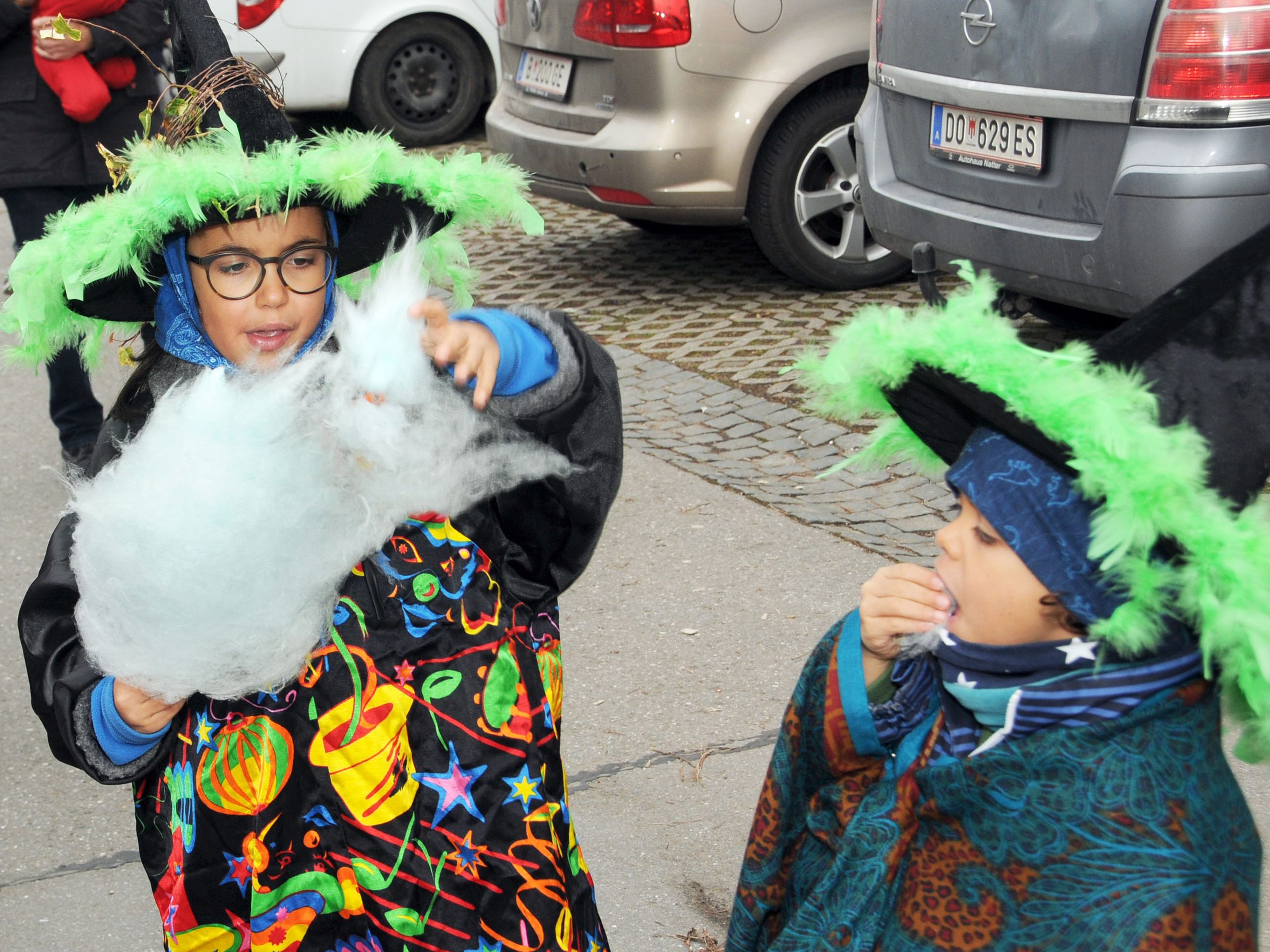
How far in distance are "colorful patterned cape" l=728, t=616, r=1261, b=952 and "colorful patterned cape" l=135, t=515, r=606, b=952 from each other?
38cm

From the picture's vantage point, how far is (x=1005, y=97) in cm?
450

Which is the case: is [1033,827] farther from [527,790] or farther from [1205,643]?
[527,790]

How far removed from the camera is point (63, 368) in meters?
4.70

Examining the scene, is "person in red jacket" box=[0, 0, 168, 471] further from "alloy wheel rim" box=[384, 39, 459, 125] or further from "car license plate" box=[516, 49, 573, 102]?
"alloy wheel rim" box=[384, 39, 459, 125]

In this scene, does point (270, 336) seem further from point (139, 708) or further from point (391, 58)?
point (391, 58)

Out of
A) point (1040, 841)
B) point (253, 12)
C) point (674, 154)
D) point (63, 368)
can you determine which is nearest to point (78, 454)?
point (63, 368)

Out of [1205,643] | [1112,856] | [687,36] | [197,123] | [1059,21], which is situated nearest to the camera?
[1205,643]

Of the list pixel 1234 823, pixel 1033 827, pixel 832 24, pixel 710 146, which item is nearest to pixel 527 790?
pixel 1033 827

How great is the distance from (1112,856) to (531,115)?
215 inches

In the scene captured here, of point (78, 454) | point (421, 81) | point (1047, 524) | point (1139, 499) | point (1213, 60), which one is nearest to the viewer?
point (1139, 499)

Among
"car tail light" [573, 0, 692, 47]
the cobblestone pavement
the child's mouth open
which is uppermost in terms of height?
the child's mouth open

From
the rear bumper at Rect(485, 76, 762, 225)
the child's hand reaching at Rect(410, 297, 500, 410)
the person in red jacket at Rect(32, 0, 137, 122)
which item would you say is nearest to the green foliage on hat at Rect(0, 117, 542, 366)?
the child's hand reaching at Rect(410, 297, 500, 410)

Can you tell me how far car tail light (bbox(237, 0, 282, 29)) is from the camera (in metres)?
4.08

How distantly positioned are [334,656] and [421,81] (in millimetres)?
8980
